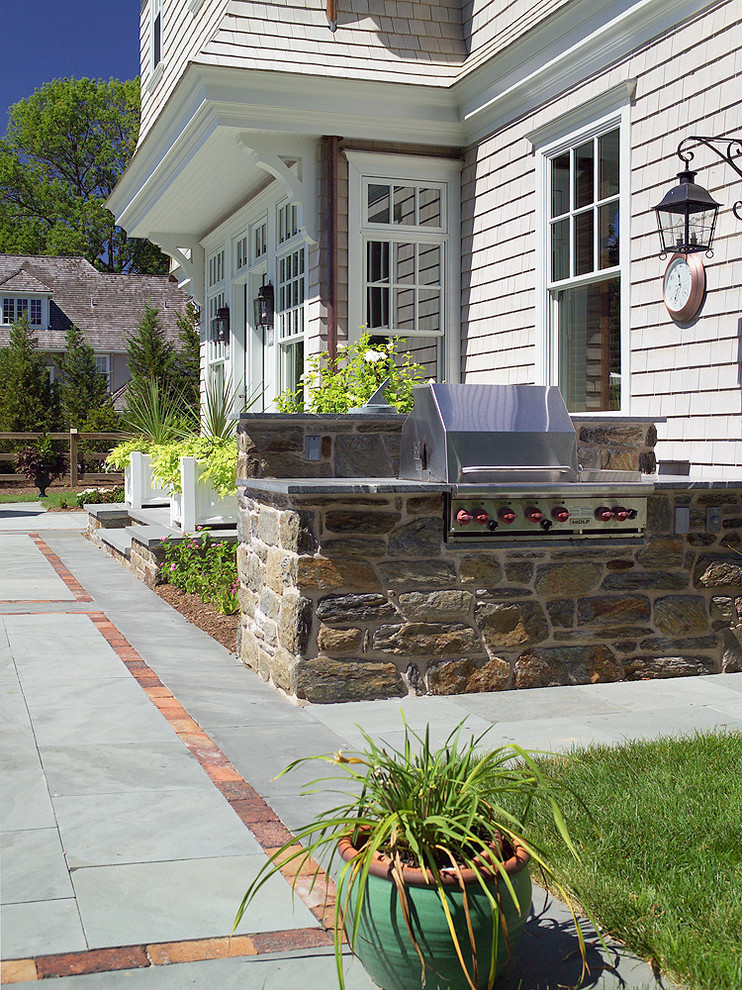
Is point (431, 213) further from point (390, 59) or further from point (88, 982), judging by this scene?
point (88, 982)

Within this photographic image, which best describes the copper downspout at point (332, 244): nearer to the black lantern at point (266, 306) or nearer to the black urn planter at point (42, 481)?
the black lantern at point (266, 306)

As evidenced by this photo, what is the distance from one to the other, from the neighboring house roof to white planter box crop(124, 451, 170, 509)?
2662 centimetres

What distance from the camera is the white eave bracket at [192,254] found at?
49.2ft

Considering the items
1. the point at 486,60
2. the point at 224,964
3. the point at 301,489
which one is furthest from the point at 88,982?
the point at 486,60

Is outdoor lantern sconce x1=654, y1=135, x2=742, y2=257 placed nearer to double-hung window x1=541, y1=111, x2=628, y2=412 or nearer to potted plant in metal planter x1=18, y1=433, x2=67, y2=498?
double-hung window x1=541, y1=111, x2=628, y2=412

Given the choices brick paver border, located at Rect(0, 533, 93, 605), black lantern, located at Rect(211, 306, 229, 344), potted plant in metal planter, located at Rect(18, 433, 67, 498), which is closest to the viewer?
brick paver border, located at Rect(0, 533, 93, 605)

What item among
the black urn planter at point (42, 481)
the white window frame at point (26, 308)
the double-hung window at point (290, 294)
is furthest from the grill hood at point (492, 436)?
the white window frame at point (26, 308)

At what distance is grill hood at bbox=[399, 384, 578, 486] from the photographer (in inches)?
223

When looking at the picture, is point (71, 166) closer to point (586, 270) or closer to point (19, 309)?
point (19, 309)

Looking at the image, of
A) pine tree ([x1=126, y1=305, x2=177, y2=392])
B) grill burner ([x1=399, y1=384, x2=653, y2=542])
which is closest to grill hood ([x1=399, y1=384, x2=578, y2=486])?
grill burner ([x1=399, y1=384, x2=653, y2=542])

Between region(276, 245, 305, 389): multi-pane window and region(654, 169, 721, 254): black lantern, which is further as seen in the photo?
region(276, 245, 305, 389): multi-pane window

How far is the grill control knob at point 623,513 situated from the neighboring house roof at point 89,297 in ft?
111

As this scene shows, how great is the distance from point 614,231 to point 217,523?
4.25 m

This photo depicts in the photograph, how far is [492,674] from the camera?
5.70m
